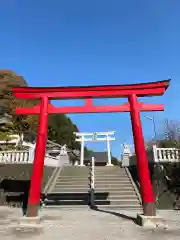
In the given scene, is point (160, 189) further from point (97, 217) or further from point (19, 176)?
point (19, 176)

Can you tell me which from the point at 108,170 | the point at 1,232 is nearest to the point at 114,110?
the point at 1,232

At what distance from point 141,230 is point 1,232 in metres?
3.76

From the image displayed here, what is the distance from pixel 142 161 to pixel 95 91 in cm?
309

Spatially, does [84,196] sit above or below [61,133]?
below

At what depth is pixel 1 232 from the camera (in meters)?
5.20

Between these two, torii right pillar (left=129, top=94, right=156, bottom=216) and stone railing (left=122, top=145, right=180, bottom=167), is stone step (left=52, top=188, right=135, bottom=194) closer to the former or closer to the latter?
stone railing (left=122, top=145, right=180, bottom=167)

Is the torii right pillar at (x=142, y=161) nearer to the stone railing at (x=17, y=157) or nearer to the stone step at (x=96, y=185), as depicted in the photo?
the stone step at (x=96, y=185)

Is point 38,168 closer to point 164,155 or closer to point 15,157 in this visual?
point 15,157

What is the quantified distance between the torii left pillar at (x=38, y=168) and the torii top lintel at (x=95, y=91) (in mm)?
351

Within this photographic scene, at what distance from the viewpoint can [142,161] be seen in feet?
21.1

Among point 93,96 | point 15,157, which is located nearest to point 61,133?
point 15,157

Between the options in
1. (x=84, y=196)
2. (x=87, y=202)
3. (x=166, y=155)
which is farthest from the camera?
(x=166, y=155)

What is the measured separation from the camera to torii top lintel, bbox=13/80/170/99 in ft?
24.0

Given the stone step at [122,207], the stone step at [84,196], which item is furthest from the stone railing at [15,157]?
the stone step at [122,207]
